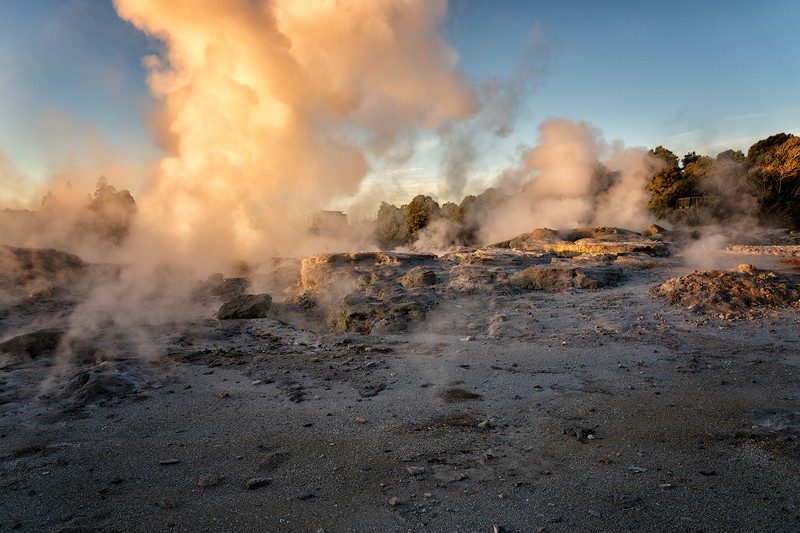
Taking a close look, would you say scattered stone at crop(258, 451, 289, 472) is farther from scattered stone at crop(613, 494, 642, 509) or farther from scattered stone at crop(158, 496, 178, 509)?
scattered stone at crop(613, 494, 642, 509)

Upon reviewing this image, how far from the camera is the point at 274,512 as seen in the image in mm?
3303

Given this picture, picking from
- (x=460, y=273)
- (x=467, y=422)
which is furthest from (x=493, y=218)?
(x=467, y=422)

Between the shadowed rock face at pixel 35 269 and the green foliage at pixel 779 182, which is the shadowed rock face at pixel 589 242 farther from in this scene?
the shadowed rock face at pixel 35 269

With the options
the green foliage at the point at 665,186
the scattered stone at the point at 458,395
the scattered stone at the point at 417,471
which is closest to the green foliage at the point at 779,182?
the green foliage at the point at 665,186

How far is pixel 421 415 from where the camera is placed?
16.2ft

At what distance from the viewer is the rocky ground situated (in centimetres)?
331

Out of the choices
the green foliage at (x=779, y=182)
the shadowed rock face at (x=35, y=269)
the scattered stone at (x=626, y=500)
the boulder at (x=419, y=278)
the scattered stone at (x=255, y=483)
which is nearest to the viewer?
the scattered stone at (x=626, y=500)

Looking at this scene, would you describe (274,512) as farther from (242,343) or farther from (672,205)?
(672,205)

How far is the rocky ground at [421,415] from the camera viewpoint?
10.8ft

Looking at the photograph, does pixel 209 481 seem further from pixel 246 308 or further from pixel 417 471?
pixel 246 308

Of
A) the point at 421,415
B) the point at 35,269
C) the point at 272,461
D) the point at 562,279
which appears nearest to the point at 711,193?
the point at 562,279

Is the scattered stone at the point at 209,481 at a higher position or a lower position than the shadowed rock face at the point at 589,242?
lower

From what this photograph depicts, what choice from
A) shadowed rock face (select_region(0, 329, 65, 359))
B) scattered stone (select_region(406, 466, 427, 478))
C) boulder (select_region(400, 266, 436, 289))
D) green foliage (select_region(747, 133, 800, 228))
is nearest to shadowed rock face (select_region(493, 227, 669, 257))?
boulder (select_region(400, 266, 436, 289))

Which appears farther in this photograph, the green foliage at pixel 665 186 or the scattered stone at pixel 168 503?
the green foliage at pixel 665 186
